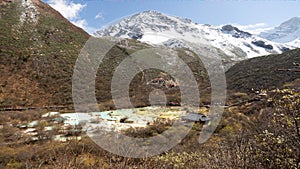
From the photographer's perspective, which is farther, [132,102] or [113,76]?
[113,76]

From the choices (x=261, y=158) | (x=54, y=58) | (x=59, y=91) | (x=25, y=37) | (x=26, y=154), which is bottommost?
(x=26, y=154)

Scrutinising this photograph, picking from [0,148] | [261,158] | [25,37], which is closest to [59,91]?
[25,37]

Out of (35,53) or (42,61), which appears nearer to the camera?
(42,61)

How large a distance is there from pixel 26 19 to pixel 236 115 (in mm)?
25915

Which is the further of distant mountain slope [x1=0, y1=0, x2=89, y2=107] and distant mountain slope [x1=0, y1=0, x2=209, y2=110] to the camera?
distant mountain slope [x1=0, y1=0, x2=209, y2=110]

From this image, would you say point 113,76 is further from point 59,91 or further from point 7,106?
point 7,106

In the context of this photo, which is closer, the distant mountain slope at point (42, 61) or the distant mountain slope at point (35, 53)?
the distant mountain slope at point (35, 53)

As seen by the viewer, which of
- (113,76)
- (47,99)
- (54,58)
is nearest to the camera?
(47,99)

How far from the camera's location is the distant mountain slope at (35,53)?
18.4 meters

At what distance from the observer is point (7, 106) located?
1547cm

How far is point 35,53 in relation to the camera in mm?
23234

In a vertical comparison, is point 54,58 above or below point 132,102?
above

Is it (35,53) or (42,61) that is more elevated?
(35,53)

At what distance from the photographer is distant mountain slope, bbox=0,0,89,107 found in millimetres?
18391
